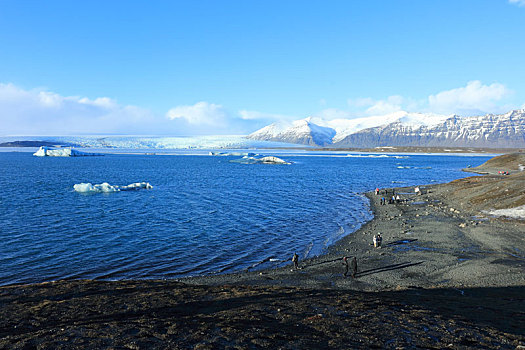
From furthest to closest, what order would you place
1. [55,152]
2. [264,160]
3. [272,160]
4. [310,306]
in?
[55,152] → [264,160] → [272,160] → [310,306]

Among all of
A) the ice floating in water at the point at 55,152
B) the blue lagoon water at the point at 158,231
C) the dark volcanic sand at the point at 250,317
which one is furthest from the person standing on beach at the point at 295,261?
the ice floating in water at the point at 55,152

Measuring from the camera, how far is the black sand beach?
1129 cm

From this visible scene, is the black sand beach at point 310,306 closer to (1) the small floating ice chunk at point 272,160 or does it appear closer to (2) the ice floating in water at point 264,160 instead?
(1) the small floating ice chunk at point 272,160

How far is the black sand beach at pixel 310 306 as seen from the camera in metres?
11.3

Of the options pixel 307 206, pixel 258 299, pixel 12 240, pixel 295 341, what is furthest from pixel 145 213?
pixel 295 341

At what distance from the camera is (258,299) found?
49.9 ft

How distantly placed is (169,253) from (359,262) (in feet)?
39.7

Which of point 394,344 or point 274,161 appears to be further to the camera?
point 274,161

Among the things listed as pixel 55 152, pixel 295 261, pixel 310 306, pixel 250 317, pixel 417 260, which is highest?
pixel 55 152

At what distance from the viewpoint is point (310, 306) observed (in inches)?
567

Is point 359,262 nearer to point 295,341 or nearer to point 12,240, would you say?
point 295,341

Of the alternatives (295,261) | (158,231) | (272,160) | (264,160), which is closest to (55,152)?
(264,160)

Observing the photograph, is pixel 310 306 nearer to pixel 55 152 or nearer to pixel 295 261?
pixel 295 261

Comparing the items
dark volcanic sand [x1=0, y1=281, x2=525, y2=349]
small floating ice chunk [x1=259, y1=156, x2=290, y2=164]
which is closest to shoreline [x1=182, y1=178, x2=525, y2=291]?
dark volcanic sand [x1=0, y1=281, x2=525, y2=349]
